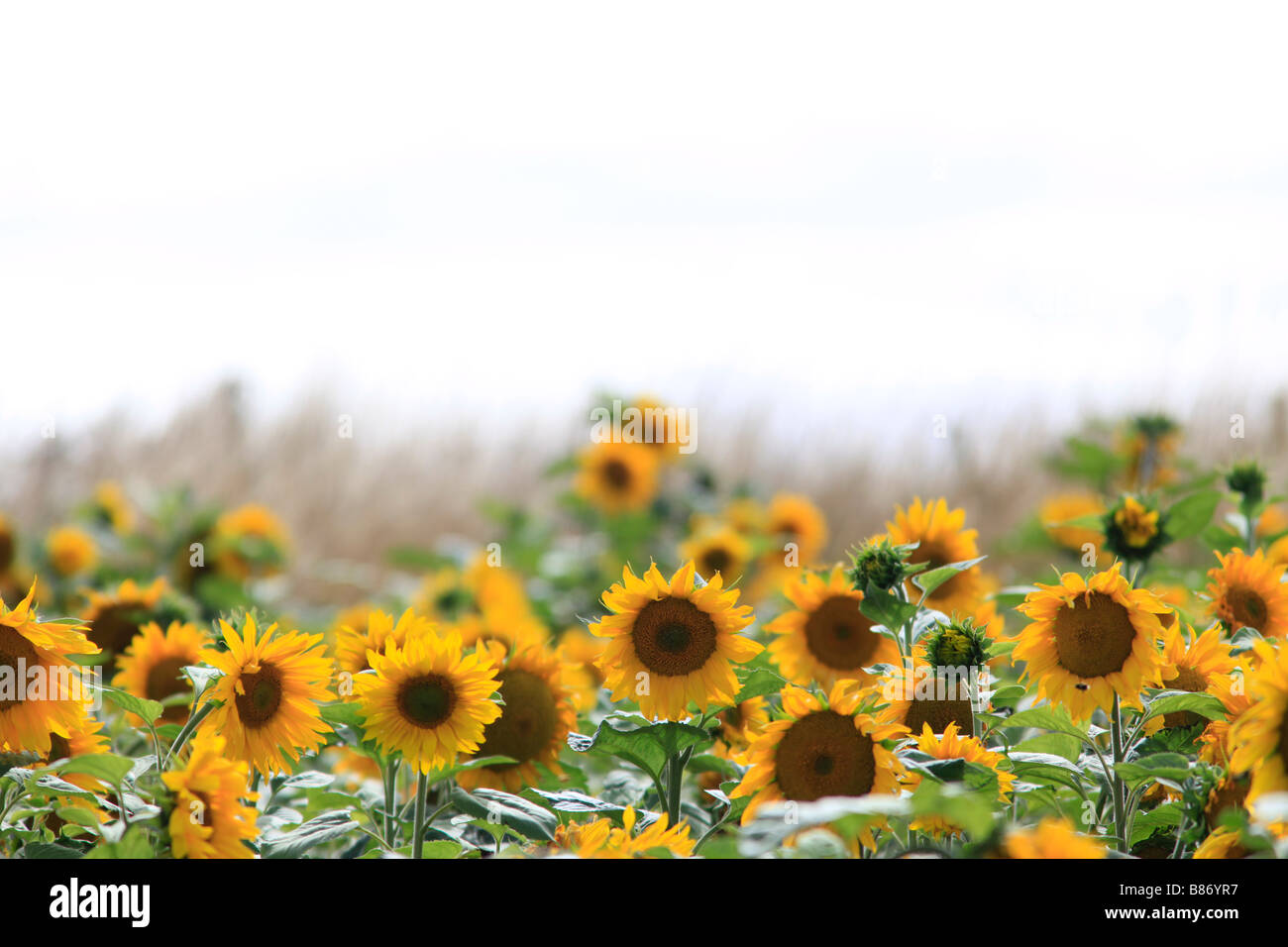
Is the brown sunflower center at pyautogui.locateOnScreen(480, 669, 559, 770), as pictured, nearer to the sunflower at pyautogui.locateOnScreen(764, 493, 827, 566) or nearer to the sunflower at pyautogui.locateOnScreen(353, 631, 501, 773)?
the sunflower at pyautogui.locateOnScreen(353, 631, 501, 773)

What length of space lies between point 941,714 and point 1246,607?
59 centimetres

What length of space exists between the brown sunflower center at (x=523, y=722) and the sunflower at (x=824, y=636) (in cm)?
41

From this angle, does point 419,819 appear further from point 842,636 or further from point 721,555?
point 721,555

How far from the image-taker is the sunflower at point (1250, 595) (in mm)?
1878

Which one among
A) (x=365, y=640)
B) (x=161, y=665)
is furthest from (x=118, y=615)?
(x=365, y=640)

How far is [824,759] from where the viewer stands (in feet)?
4.84

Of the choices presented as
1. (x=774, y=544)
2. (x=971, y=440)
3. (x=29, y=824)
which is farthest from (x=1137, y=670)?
(x=971, y=440)

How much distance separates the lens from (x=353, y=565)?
7.73m

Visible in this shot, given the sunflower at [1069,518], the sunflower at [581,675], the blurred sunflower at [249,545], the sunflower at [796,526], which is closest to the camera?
the sunflower at [581,675]

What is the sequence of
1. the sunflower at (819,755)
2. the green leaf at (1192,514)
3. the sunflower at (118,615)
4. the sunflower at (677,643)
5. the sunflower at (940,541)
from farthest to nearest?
the sunflower at (118,615)
the green leaf at (1192,514)
the sunflower at (940,541)
the sunflower at (677,643)
the sunflower at (819,755)

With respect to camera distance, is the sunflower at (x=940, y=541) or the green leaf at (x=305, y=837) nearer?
the green leaf at (x=305, y=837)

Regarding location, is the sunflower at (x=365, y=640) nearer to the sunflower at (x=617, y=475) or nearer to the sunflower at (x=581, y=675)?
the sunflower at (x=581, y=675)

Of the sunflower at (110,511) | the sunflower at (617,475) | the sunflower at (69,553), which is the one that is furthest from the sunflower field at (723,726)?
the sunflower at (110,511)
